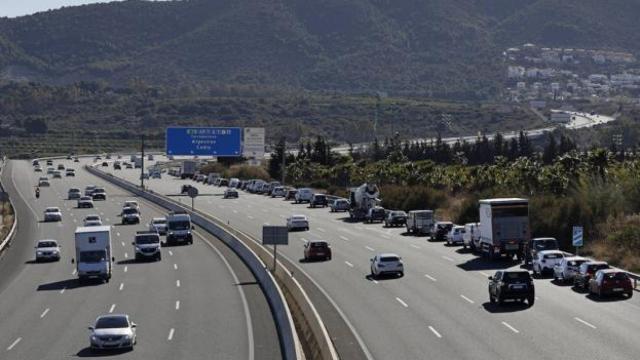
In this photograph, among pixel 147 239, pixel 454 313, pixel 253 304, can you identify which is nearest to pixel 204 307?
pixel 253 304

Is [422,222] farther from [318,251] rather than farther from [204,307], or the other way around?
[204,307]

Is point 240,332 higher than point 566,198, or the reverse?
point 566,198

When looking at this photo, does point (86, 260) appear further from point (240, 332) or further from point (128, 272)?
point (240, 332)

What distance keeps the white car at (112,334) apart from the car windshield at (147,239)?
87.4 feet

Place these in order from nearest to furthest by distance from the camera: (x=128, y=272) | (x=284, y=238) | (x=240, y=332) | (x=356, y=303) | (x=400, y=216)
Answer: (x=240, y=332)
(x=356, y=303)
(x=284, y=238)
(x=128, y=272)
(x=400, y=216)

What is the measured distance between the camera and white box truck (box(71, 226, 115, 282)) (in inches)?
1976

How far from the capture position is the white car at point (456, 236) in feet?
209

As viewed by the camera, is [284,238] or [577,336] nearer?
[577,336]

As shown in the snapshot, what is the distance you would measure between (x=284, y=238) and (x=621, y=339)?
20.3 metres

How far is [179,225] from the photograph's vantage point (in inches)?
2692

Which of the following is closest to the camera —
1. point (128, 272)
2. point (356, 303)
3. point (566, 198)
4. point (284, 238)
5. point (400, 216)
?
point (356, 303)

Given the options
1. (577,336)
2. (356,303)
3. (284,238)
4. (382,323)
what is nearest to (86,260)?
(284,238)

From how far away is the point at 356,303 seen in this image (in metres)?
41.2

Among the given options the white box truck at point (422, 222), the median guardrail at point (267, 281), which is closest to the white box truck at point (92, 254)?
the median guardrail at point (267, 281)
